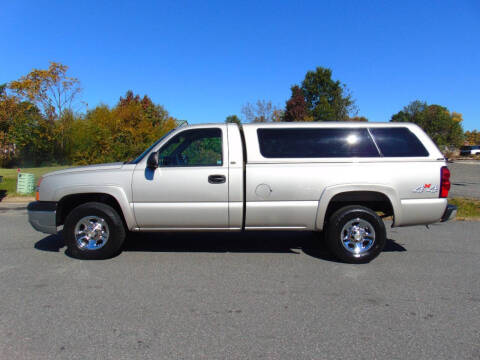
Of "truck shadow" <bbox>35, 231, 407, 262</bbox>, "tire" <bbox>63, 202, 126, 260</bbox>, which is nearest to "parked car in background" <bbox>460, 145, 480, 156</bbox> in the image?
"truck shadow" <bbox>35, 231, 407, 262</bbox>

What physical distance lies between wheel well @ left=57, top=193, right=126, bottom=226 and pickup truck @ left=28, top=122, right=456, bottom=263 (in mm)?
60

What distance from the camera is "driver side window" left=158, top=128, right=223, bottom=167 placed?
4812mm

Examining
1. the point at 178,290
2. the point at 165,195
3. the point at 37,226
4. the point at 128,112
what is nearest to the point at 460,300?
the point at 178,290

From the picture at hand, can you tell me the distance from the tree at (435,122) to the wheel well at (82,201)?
5404 cm

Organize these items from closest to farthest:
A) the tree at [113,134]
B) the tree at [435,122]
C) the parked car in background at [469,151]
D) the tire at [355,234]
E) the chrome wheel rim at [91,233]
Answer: the tire at [355,234], the chrome wheel rim at [91,233], the tree at [113,134], the tree at [435,122], the parked car in background at [469,151]

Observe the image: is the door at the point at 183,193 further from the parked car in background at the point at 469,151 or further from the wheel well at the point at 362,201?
the parked car in background at the point at 469,151

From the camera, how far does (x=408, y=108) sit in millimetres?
56188

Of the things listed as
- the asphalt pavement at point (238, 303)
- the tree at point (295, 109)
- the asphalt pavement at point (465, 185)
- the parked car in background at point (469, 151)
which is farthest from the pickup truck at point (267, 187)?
the parked car in background at point (469, 151)

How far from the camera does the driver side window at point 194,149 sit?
481cm

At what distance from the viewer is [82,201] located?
16.8ft

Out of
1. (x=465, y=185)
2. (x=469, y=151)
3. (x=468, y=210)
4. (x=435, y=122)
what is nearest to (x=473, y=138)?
(x=469, y=151)

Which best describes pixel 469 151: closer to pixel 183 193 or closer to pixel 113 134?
pixel 113 134

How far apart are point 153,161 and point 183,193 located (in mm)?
584

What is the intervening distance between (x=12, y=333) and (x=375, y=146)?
4.61 m
